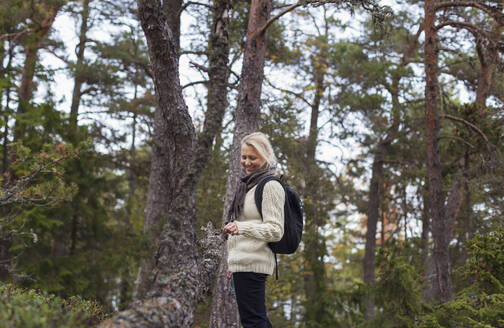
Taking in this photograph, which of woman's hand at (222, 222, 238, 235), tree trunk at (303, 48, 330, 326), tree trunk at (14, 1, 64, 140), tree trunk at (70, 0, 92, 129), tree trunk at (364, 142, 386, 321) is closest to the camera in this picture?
woman's hand at (222, 222, 238, 235)

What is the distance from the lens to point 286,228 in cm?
296

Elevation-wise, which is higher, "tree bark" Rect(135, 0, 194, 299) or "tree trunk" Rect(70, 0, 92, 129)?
"tree trunk" Rect(70, 0, 92, 129)

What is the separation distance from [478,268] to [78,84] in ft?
44.6

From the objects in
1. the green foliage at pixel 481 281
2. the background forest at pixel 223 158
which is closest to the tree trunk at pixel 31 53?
the background forest at pixel 223 158

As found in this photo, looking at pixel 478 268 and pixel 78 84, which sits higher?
pixel 78 84

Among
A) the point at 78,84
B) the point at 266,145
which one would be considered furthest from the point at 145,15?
the point at 78,84

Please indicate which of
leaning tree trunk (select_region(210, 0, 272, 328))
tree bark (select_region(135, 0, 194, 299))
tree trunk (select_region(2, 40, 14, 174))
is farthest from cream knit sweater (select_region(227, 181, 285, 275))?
tree trunk (select_region(2, 40, 14, 174))

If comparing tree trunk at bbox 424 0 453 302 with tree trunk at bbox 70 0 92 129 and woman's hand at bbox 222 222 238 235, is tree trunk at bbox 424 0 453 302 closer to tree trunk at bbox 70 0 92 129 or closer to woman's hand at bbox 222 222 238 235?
woman's hand at bbox 222 222 238 235

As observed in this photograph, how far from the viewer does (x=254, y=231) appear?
2.73 m

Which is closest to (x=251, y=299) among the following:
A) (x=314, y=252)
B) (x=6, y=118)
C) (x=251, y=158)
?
(x=251, y=158)

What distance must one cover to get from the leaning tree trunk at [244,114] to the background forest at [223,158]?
29 mm

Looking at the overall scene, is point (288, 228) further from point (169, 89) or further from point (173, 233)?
point (169, 89)

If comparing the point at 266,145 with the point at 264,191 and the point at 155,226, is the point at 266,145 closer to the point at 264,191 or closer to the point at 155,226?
the point at 264,191

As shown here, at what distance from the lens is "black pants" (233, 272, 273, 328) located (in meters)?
2.90
